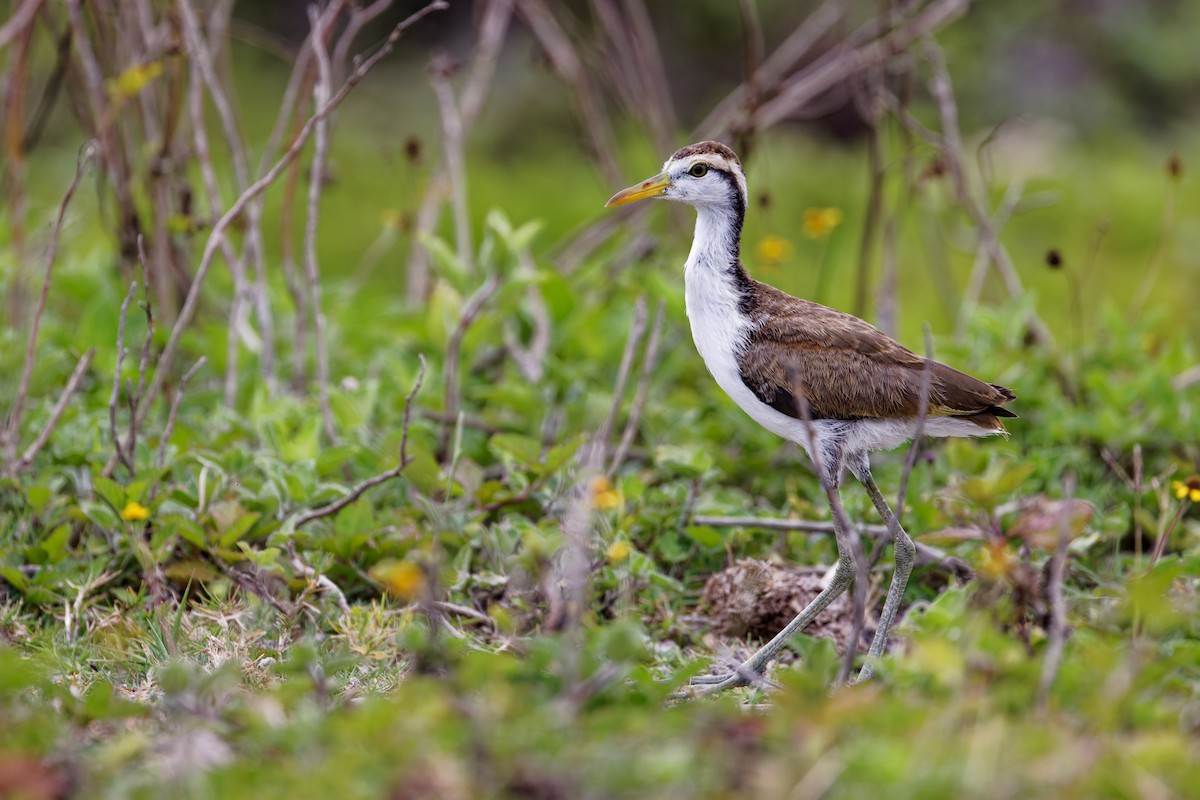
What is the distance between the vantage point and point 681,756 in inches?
97.1

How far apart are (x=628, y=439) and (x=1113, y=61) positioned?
368 inches

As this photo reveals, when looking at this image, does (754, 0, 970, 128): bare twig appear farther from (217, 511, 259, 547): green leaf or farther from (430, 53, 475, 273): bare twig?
(217, 511, 259, 547): green leaf

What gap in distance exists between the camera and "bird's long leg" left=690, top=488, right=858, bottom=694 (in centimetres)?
394

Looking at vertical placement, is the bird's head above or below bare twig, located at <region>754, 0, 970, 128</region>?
below

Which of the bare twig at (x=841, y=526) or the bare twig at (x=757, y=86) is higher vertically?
the bare twig at (x=757, y=86)

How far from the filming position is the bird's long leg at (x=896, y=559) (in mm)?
3943

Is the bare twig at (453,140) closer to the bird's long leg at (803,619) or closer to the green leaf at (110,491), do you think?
the green leaf at (110,491)

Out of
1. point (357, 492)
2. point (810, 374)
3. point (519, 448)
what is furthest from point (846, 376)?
point (357, 492)

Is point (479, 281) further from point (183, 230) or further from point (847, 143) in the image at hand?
point (847, 143)

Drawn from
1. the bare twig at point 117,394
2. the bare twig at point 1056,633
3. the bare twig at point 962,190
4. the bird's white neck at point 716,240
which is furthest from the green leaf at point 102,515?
the bare twig at point 962,190

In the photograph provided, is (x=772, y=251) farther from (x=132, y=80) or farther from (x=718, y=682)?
(x=132, y=80)

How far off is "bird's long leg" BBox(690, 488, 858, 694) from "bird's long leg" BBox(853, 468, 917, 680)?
129 millimetres

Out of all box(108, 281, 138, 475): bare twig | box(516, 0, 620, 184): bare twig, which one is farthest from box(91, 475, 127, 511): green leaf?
box(516, 0, 620, 184): bare twig

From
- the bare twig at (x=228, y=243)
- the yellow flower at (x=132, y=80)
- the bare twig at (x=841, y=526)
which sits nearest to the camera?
the bare twig at (x=841, y=526)
